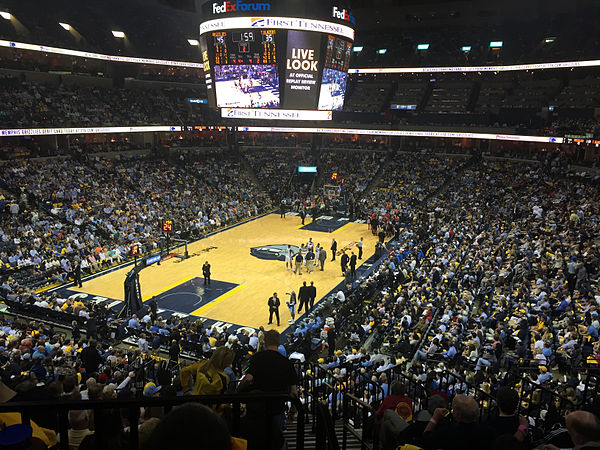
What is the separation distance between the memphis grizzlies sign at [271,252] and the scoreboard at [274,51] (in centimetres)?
818

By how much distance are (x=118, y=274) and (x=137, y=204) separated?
8.36 meters

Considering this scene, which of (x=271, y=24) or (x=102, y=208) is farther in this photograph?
(x=102, y=208)

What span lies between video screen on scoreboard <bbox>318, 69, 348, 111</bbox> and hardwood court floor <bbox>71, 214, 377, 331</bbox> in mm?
8351

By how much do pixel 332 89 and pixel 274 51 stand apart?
4.56 metres

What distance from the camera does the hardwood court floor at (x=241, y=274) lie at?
18375mm

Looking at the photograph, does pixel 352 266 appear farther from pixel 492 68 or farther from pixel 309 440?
pixel 492 68

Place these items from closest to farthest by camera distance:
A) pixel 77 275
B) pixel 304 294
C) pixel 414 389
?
1. pixel 414 389
2. pixel 304 294
3. pixel 77 275

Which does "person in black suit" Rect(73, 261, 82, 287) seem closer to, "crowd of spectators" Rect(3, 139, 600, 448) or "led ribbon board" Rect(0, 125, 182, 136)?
"crowd of spectators" Rect(3, 139, 600, 448)

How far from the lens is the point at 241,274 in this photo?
22422 mm

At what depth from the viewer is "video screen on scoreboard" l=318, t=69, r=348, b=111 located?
26.9m

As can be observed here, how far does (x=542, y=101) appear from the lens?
1540 inches

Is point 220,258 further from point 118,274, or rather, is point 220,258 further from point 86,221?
point 86,221

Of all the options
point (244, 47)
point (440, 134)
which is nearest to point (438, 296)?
point (244, 47)

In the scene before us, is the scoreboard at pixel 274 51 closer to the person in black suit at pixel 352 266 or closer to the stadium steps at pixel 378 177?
the person in black suit at pixel 352 266
